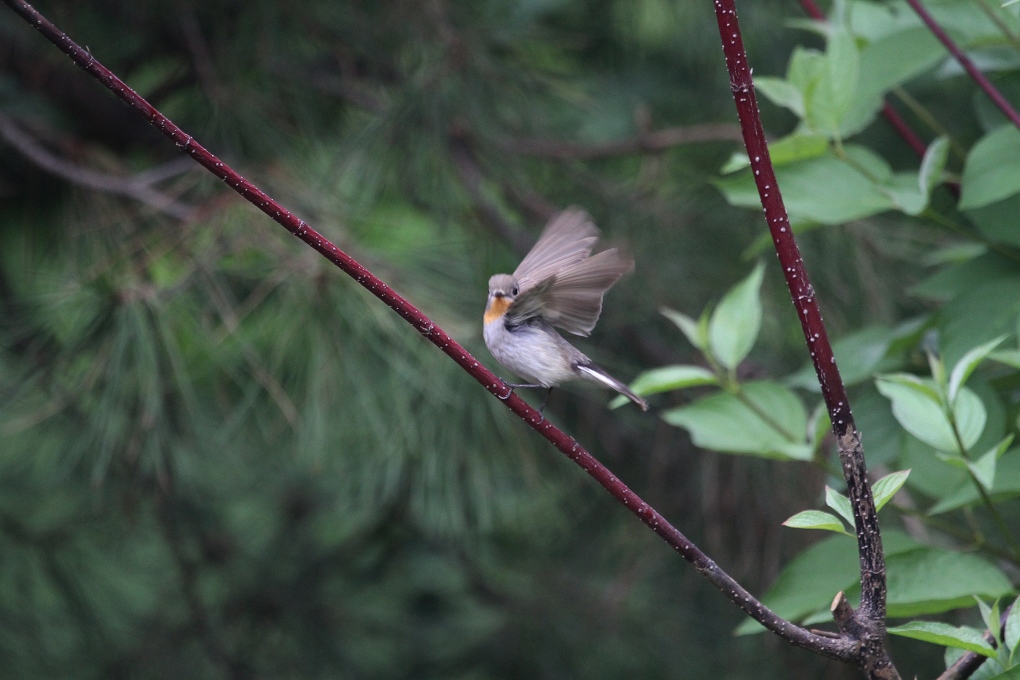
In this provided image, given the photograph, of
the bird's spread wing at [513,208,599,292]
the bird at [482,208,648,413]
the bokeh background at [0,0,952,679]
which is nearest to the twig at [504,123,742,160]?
the bokeh background at [0,0,952,679]

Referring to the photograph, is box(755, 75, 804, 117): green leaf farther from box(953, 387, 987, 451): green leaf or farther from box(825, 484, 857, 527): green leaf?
box(825, 484, 857, 527): green leaf

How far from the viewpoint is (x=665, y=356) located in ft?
7.63

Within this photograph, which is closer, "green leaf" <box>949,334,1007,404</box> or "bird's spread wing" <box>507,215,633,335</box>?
"green leaf" <box>949,334,1007,404</box>

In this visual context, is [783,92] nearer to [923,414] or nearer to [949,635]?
[923,414]

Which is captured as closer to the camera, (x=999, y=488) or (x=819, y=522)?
(x=819, y=522)

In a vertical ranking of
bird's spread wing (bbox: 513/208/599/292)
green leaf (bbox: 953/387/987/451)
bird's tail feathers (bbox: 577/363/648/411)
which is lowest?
green leaf (bbox: 953/387/987/451)

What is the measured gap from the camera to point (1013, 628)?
840mm

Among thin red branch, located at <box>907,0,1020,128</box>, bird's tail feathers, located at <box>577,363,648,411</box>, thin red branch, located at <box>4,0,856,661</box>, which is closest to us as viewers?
thin red branch, located at <box>4,0,856,661</box>

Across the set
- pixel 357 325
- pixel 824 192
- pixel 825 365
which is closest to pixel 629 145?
pixel 357 325

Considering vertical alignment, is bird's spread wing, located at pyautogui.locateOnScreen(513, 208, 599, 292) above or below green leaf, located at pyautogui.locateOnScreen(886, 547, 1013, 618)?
above

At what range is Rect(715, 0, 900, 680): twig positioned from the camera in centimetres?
77

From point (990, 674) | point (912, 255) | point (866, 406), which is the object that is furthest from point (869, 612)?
point (912, 255)

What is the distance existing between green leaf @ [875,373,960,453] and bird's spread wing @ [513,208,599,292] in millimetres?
479

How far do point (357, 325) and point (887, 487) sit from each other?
123 centimetres
